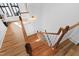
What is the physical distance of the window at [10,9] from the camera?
1.14 meters

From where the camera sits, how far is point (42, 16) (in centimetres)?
116

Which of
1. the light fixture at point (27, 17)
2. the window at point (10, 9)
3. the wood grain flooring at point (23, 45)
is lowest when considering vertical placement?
the wood grain flooring at point (23, 45)

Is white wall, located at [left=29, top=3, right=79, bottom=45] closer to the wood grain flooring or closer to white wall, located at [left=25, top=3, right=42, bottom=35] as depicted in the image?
white wall, located at [left=25, top=3, right=42, bottom=35]

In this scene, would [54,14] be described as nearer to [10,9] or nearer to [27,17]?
[27,17]

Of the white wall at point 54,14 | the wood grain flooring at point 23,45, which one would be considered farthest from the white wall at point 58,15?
the wood grain flooring at point 23,45

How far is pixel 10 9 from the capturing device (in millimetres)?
1146

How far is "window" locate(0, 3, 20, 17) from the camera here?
1.14 meters

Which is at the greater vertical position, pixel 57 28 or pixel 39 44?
pixel 57 28

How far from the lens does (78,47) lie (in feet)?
3.78

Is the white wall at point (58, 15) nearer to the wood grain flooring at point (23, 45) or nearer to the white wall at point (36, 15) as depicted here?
the white wall at point (36, 15)

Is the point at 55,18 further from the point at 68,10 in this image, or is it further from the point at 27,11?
the point at 27,11

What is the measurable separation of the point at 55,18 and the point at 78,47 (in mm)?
325

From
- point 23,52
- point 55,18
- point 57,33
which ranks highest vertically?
point 55,18

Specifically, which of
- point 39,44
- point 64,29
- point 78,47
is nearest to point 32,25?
point 39,44
